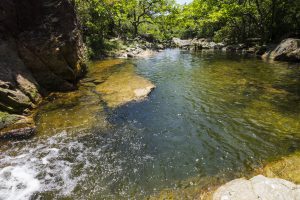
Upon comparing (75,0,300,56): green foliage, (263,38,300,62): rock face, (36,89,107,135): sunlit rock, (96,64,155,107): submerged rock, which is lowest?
(36,89,107,135): sunlit rock

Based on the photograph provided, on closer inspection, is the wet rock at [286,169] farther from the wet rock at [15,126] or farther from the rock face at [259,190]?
the wet rock at [15,126]

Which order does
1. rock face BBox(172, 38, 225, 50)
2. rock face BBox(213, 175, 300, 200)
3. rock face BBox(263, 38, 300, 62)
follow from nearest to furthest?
rock face BBox(213, 175, 300, 200) → rock face BBox(263, 38, 300, 62) → rock face BBox(172, 38, 225, 50)

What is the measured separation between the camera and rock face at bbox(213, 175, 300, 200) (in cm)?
464

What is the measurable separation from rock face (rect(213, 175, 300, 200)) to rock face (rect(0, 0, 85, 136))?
8.05 meters

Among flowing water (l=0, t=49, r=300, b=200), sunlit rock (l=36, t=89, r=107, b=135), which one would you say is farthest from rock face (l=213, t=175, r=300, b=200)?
sunlit rock (l=36, t=89, r=107, b=135)

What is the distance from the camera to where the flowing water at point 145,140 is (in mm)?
5746

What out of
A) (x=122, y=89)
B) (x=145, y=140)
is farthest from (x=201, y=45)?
(x=145, y=140)

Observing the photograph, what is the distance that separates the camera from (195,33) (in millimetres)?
63594

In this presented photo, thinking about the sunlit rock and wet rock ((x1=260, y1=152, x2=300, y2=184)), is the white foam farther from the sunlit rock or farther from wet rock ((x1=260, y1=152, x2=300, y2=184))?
wet rock ((x1=260, y1=152, x2=300, y2=184))

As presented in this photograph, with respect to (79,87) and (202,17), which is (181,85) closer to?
(79,87)

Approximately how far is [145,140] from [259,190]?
12.3 feet

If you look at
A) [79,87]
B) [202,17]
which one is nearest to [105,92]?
[79,87]

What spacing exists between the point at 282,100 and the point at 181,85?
5.35m

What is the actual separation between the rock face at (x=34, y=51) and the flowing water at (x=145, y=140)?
3.16 feet
